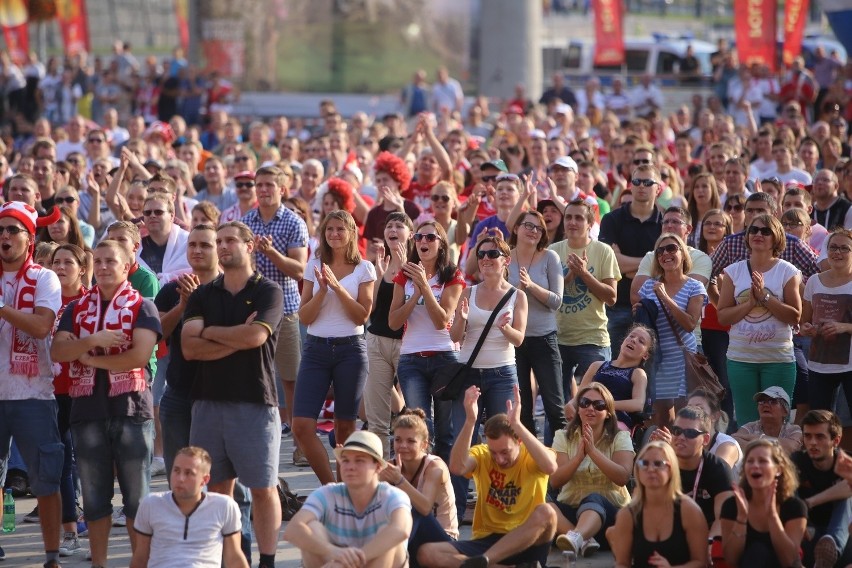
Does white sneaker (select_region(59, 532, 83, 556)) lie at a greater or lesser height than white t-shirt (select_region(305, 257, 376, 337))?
lesser

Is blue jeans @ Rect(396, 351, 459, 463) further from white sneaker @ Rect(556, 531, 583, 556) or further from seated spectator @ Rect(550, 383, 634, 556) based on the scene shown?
white sneaker @ Rect(556, 531, 583, 556)

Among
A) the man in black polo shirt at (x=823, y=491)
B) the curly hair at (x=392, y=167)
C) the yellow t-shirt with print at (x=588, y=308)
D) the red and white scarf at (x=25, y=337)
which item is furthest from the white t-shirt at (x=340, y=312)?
the curly hair at (x=392, y=167)

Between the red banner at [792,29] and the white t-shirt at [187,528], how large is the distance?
19903mm

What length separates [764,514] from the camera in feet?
24.1

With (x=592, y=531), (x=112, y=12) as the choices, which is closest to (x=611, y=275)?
(x=592, y=531)

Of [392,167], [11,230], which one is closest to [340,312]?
[11,230]

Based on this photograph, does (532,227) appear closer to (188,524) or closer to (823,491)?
(823,491)

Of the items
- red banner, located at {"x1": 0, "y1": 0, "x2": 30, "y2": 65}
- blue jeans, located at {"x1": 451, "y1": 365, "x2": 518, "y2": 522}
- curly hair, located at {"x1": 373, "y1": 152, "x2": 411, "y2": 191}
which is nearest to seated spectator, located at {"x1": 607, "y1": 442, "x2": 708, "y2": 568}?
blue jeans, located at {"x1": 451, "y1": 365, "x2": 518, "y2": 522}

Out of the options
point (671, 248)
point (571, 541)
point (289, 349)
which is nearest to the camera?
point (571, 541)

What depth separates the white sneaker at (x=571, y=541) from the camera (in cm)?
796

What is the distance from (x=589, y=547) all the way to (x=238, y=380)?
2.16 m

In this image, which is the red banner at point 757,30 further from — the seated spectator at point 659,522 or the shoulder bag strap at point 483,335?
the seated spectator at point 659,522

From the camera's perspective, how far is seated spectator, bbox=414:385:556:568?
7637mm

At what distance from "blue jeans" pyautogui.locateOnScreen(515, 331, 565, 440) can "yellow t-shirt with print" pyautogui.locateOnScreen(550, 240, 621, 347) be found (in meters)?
0.31
